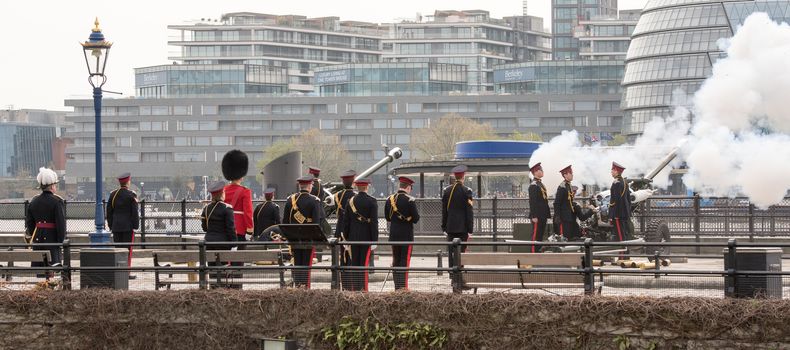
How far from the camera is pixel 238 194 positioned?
18188 mm

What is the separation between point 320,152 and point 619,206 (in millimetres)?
111187

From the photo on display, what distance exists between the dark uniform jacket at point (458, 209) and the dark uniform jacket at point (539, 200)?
3.66 m

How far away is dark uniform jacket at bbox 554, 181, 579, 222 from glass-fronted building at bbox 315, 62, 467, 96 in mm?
135890

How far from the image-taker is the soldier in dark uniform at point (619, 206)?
23.0 metres

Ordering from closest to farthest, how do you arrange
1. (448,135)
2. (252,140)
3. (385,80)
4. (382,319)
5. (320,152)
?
(382,319) < (448,135) < (320,152) < (252,140) < (385,80)

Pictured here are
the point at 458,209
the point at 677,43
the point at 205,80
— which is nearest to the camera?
the point at 458,209

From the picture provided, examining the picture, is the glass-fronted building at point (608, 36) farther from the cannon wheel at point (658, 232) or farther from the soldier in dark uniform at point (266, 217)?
the soldier in dark uniform at point (266, 217)

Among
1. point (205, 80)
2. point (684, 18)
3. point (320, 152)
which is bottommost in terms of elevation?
point (320, 152)

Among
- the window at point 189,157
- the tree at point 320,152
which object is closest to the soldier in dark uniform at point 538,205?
the tree at point 320,152

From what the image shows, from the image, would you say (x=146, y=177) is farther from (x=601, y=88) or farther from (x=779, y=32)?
(x=779, y=32)

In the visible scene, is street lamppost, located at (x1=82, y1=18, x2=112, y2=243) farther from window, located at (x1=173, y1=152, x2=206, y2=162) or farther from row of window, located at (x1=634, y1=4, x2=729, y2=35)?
window, located at (x1=173, y1=152, x2=206, y2=162)

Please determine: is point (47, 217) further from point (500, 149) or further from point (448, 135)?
point (448, 135)

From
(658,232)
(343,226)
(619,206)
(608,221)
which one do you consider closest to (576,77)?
(658,232)

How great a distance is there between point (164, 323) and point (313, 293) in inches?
72.7
